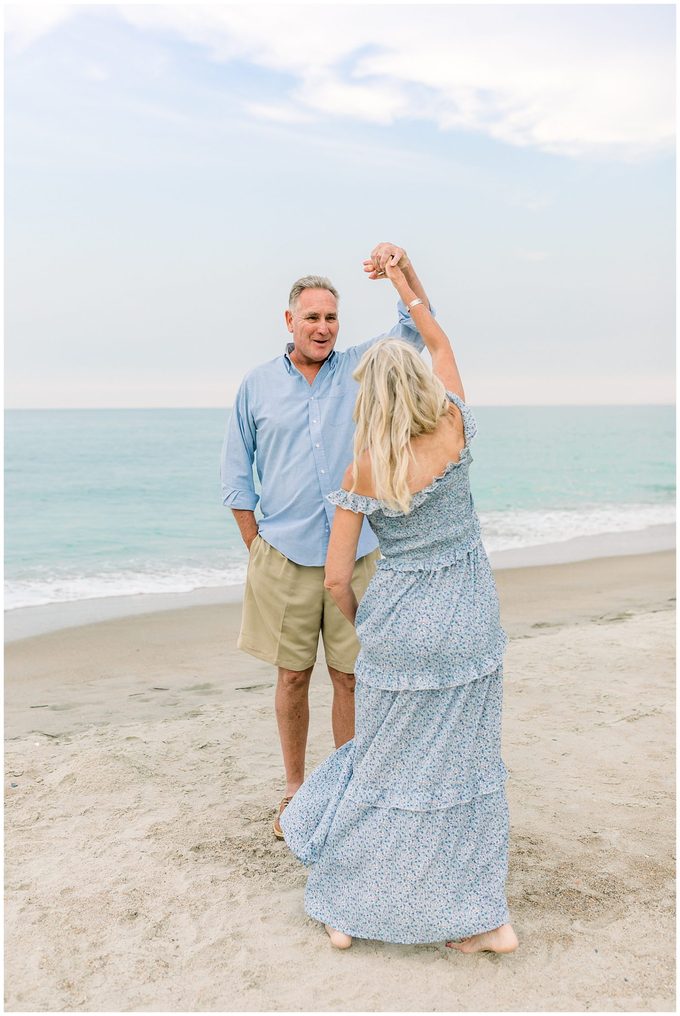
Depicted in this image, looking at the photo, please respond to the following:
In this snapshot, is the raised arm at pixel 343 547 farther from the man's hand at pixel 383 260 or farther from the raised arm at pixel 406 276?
the man's hand at pixel 383 260

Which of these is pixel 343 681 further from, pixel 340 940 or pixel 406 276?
pixel 406 276

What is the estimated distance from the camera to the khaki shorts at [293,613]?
366 centimetres

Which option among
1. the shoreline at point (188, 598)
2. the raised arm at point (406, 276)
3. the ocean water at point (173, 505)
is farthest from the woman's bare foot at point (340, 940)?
the ocean water at point (173, 505)

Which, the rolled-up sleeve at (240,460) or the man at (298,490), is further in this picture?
the rolled-up sleeve at (240,460)

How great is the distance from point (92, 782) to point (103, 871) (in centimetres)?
87

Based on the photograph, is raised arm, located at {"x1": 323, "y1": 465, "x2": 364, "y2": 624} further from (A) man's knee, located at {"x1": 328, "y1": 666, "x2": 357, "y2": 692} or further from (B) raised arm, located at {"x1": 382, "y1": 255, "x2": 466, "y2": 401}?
(A) man's knee, located at {"x1": 328, "y1": 666, "x2": 357, "y2": 692}

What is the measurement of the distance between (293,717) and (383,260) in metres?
1.89

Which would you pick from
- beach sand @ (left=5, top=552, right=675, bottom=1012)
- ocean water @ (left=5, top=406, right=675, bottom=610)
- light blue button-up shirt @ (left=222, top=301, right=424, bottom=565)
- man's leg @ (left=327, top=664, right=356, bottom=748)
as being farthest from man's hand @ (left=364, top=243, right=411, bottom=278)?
ocean water @ (left=5, top=406, right=675, bottom=610)

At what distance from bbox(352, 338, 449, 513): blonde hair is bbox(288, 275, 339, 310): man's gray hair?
1.01 metres

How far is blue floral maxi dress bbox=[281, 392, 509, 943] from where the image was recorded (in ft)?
A: 9.11

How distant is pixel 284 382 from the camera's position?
3672 mm

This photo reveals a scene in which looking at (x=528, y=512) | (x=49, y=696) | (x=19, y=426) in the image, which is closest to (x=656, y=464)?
(x=528, y=512)

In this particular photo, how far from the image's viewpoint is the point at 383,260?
325 cm

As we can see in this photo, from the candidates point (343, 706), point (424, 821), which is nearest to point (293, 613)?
point (343, 706)
